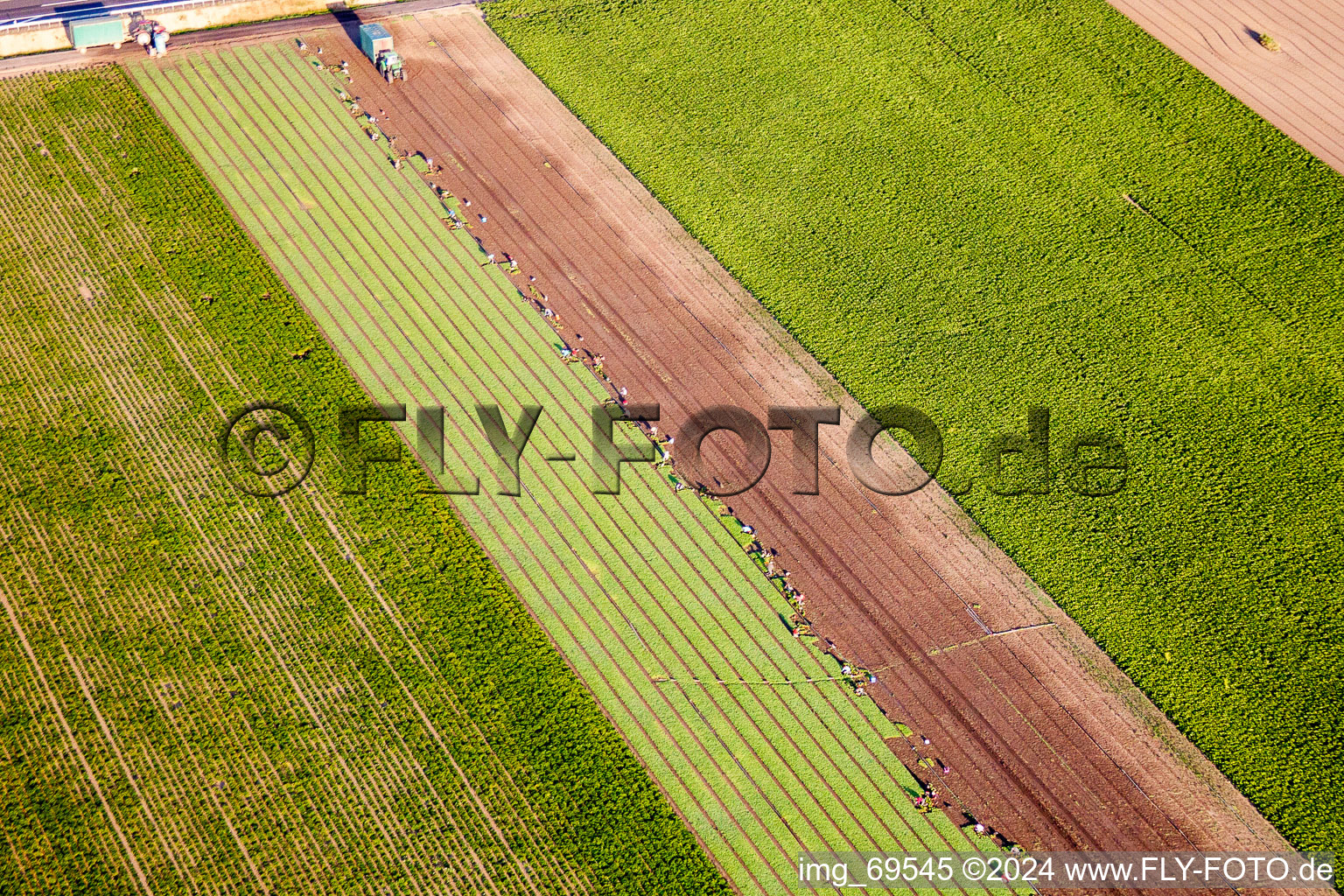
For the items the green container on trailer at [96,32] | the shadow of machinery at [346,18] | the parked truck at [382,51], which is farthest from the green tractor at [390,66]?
the green container on trailer at [96,32]

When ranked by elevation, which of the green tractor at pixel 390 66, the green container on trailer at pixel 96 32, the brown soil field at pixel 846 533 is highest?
the green tractor at pixel 390 66

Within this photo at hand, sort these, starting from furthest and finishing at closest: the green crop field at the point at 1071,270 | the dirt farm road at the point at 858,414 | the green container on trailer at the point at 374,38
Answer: the green container on trailer at the point at 374,38, the green crop field at the point at 1071,270, the dirt farm road at the point at 858,414

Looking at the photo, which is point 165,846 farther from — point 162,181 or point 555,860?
point 162,181

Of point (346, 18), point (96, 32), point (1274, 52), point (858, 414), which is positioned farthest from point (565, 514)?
point (1274, 52)

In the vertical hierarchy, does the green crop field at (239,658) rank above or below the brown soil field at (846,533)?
below

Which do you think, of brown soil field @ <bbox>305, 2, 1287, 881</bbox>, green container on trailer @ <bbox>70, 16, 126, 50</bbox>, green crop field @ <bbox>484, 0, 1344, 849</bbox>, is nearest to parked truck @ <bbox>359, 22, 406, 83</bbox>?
brown soil field @ <bbox>305, 2, 1287, 881</bbox>

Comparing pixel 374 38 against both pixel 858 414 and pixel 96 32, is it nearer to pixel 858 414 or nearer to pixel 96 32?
pixel 96 32

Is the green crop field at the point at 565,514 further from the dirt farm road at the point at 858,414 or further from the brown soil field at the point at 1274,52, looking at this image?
the brown soil field at the point at 1274,52
